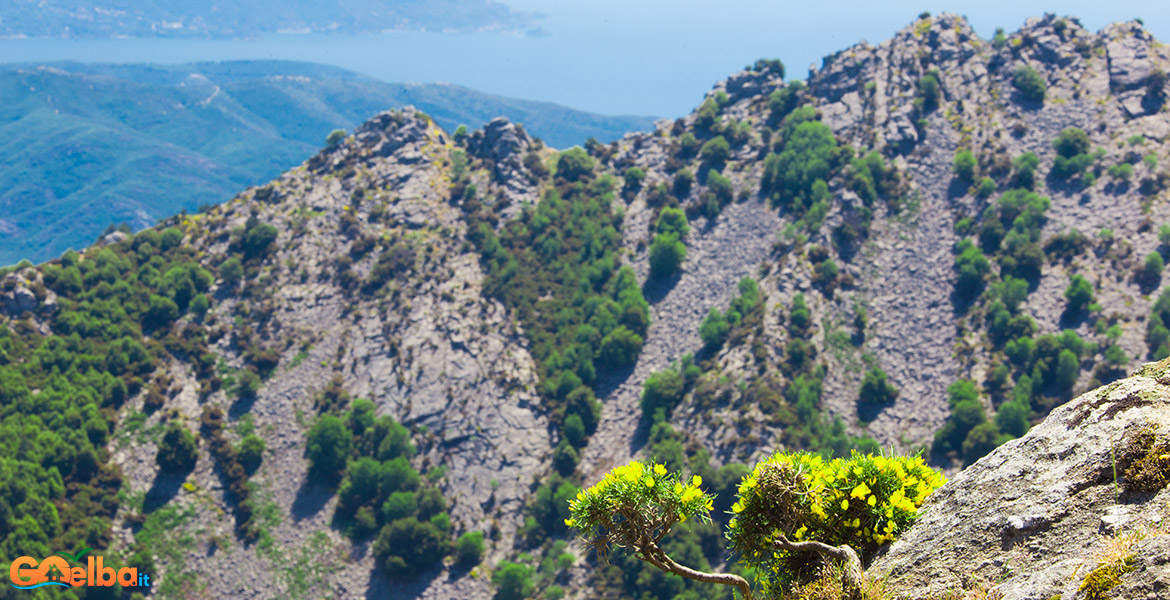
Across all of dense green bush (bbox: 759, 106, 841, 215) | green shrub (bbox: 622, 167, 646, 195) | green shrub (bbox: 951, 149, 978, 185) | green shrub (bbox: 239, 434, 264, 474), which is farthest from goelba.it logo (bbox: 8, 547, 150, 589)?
green shrub (bbox: 951, 149, 978, 185)

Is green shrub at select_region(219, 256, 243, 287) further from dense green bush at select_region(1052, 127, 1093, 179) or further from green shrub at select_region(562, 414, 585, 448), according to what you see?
dense green bush at select_region(1052, 127, 1093, 179)

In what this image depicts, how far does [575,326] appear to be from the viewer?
346 feet

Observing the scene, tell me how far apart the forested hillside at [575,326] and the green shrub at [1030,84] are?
1.43ft

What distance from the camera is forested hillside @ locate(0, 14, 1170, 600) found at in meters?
81.5

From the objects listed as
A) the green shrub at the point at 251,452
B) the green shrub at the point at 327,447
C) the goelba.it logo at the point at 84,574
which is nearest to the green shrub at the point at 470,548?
the green shrub at the point at 327,447

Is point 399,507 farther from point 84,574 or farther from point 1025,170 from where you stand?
point 1025,170

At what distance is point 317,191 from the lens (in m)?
120

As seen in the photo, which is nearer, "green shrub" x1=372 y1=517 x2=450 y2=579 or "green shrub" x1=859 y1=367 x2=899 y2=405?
"green shrub" x1=372 y1=517 x2=450 y2=579

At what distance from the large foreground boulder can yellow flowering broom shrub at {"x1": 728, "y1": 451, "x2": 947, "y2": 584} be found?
0.70 m

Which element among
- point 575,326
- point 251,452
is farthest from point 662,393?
point 251,452

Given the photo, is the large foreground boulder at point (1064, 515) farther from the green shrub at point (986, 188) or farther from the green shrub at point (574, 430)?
the green shrub at point (986, 188)

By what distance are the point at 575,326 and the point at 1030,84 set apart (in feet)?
254

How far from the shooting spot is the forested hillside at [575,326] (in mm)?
81500

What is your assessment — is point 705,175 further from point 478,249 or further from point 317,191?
point 317,191
